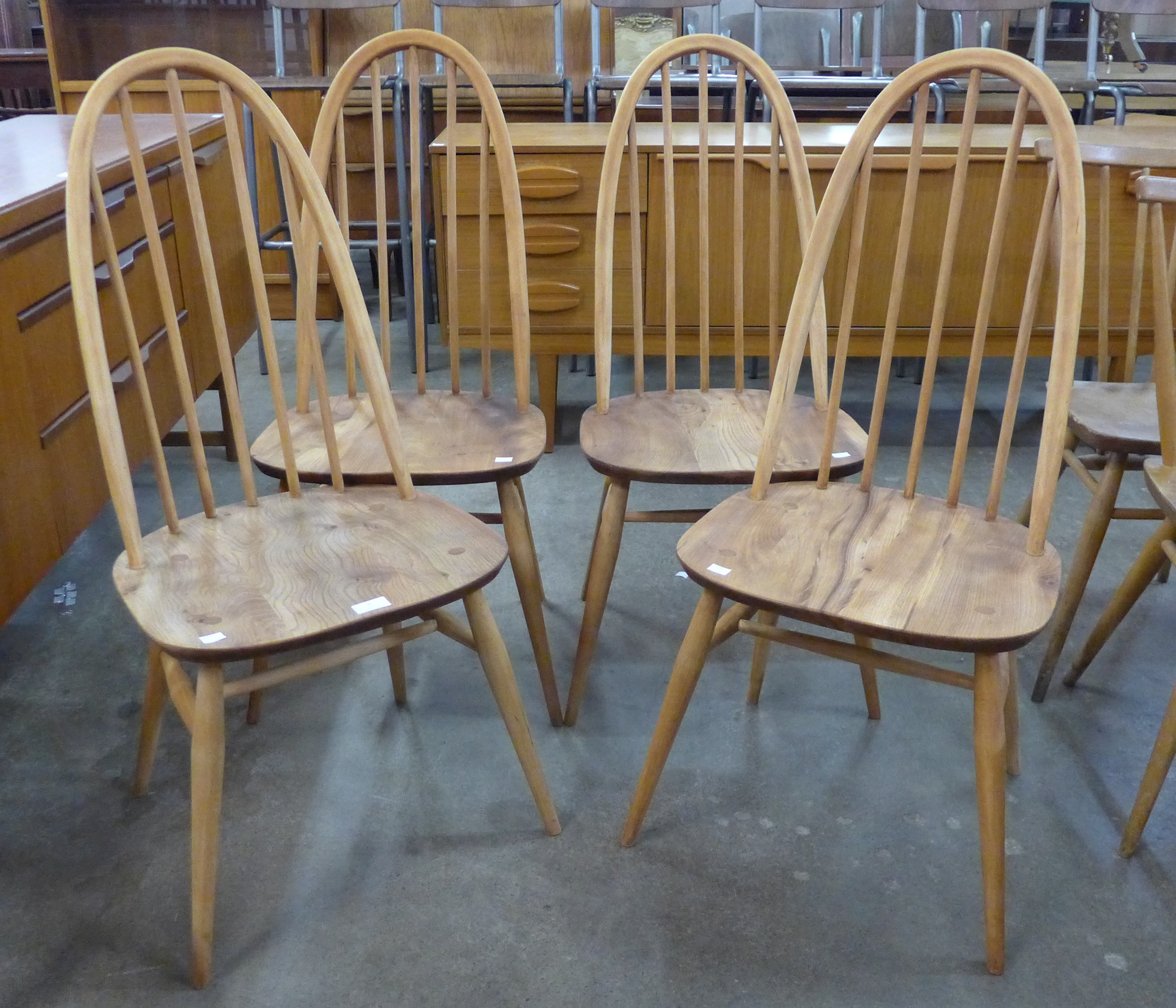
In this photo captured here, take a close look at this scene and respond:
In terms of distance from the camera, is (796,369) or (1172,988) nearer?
(1172,988)

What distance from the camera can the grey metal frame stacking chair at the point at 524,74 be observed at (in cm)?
309

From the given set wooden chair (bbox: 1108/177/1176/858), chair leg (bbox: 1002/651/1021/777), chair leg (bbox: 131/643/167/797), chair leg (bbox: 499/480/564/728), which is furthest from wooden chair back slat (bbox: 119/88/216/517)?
wooden chair (bbox: 1108/177/1176/858)

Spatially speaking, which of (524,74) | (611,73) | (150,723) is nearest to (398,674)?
(150,723)

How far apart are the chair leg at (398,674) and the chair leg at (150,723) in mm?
298

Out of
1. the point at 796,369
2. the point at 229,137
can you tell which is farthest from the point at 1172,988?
the point at 229,137

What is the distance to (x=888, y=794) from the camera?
1.32 meters

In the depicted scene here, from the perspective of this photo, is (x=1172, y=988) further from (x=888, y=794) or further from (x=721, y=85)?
(x=721, y=85)

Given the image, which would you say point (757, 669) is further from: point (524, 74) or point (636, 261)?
point (524, 74)

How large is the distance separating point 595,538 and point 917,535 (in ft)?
1.51

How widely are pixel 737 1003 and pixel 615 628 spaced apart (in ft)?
2.42

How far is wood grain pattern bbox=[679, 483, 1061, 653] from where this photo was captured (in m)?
0.96

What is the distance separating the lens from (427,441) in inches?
53.2

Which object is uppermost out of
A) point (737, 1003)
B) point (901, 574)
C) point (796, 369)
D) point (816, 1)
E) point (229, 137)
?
point (816, 1)

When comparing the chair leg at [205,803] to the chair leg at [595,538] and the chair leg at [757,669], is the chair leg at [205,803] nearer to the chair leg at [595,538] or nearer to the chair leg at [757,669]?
A: the chair leg at [595,538]
